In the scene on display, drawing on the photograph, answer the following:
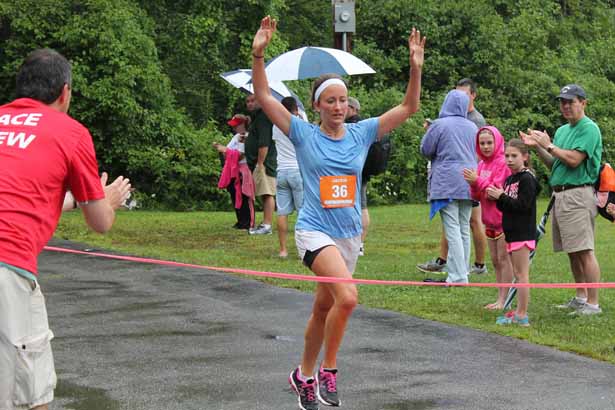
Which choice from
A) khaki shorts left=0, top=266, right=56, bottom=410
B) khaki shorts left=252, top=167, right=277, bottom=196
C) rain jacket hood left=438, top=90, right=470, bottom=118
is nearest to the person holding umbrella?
khaki shorts left=0, top=266, right=56, bottom=410

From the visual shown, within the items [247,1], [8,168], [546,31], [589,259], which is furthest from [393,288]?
[546,31]

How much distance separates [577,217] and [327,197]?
3537 mm

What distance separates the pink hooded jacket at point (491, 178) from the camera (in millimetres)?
9473

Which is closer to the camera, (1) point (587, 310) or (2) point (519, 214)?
(2) point (519, 214)

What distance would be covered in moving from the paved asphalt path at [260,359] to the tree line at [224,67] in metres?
10.8

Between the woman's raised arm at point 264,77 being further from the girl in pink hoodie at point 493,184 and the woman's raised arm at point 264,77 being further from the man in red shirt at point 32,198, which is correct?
the girl in pink hoodie at point 493,184

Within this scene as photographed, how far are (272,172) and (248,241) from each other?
3.89 feet

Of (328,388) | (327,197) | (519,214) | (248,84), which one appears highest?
(248,84)

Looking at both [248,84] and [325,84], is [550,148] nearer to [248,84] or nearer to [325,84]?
[325,84]

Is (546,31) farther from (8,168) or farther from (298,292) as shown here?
(8,168)

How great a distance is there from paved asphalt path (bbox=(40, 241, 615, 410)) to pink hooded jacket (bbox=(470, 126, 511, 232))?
1228mm

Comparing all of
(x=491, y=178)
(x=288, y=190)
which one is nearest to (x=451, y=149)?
(x=491, y=178)

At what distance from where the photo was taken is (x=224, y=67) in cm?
2539

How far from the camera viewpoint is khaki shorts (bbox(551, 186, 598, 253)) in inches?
365
